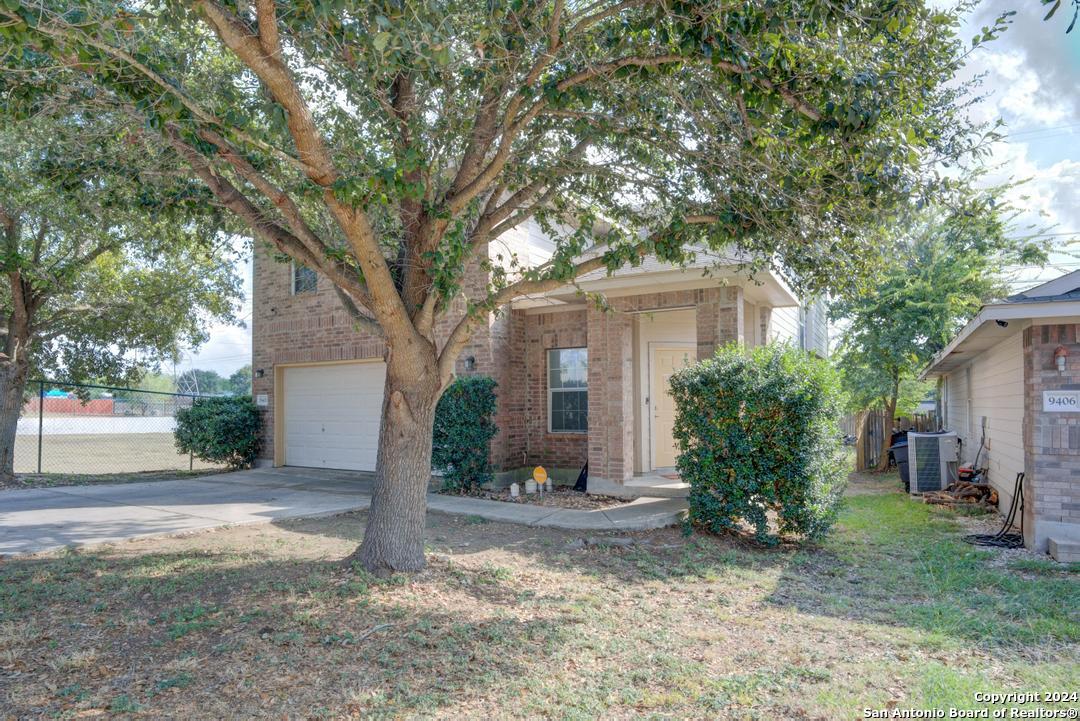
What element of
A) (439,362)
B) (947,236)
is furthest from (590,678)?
(947,236)

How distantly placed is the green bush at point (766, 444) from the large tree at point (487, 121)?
117 cm

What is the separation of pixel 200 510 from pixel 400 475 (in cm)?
504

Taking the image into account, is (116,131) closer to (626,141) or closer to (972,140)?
(626,141)

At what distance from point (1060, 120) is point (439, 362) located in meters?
16.4

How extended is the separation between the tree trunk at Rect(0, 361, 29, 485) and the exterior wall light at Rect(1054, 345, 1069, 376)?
601 inches

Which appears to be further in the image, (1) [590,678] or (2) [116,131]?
(2) [116,131]

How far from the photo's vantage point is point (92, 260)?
469 inches

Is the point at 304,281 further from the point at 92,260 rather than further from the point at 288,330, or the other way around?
the point at 92,260

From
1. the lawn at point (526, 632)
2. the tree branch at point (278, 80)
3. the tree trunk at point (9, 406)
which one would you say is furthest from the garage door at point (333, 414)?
the tree branch at point (278, 80)

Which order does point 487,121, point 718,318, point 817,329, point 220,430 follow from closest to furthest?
point 487,121, point 718,318, point 220,430, point 817,329

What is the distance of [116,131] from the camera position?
5.76m

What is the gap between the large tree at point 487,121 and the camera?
454cm

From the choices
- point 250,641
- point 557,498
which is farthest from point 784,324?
point 250,641

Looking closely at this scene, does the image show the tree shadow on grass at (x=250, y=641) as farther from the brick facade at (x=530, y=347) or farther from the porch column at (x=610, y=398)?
the porch column at (x=610, y=398)
